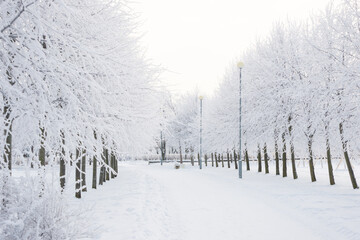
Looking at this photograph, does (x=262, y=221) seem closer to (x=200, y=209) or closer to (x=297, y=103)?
(x=200, y=209)

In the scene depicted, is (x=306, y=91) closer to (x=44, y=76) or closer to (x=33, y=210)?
(x=44, y=76)

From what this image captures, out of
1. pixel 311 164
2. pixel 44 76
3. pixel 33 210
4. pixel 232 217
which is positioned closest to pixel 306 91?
pixel 311 164

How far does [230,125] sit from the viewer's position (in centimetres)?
2352

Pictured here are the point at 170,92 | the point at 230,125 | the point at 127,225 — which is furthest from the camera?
the point at 230,125

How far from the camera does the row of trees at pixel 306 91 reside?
1077 cm

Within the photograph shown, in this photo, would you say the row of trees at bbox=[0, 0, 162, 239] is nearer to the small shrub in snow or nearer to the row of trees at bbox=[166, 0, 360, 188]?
the small shrub in snow

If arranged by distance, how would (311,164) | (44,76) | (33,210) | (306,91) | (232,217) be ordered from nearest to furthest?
(33,210) → (44,76) → (232,217) → (306,91) → (311,164)

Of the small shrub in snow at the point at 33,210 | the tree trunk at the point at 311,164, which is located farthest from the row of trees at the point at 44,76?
the tree trunk at the point at 311,164

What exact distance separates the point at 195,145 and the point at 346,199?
29.2 metres

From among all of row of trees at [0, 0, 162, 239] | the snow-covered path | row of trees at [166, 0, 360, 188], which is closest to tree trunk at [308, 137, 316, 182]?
row of trees at [166, 0, 360, 188]

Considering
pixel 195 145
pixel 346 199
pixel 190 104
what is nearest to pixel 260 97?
pixel 346 199

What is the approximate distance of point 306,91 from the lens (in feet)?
39.9

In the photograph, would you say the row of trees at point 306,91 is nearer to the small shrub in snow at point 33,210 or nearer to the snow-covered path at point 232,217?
the snow-covered path at point 232,217

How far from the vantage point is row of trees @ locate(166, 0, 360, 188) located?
35.3 ft
